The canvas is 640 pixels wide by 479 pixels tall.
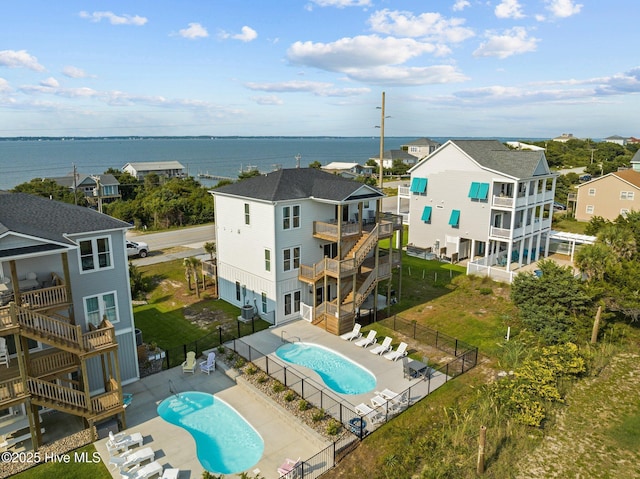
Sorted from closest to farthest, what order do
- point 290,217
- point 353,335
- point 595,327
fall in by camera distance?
point 595,327
point 353,335
point 290,217

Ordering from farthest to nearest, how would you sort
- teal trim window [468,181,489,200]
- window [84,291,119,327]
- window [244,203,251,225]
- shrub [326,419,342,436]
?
teal trim window [468,181,489,200] < window [244,203,251,225] < window [84,291,119,327] < shrub [326,419,342,436]

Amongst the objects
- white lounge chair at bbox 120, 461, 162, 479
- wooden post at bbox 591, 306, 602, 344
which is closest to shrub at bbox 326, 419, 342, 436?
white lounge chair at bbox 120, 461, 162, 479

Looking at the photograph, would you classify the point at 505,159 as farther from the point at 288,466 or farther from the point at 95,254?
the point at 95,254

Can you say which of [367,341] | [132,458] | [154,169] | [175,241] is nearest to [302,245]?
[367,341]

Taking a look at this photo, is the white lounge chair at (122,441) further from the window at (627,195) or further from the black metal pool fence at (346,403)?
the window at (627,195)

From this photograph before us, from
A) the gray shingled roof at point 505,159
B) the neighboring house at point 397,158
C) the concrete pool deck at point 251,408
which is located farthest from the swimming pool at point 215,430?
the neighboring house at point 397,158

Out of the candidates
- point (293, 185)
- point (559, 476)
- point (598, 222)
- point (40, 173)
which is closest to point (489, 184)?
point (598, 222)

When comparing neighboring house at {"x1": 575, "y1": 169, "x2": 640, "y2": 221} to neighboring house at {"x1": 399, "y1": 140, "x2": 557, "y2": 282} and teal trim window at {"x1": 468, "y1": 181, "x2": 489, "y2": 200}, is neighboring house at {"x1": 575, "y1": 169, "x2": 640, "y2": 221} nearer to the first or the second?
neighboring house at {"x1": 399, "y1": 140, "x2": 557, "y2": 282}
